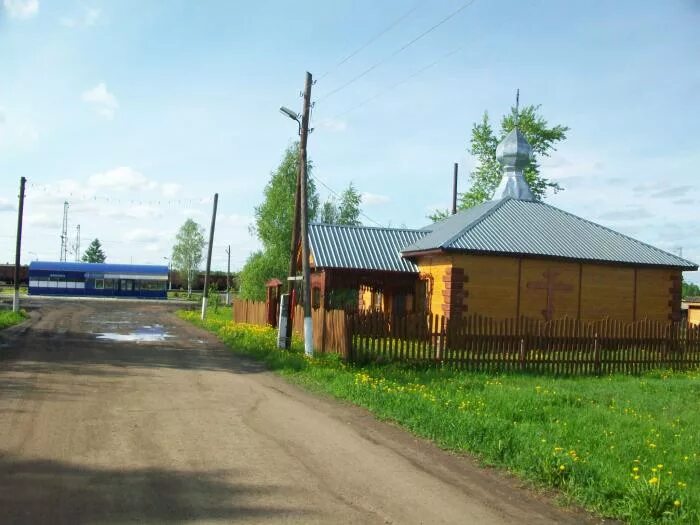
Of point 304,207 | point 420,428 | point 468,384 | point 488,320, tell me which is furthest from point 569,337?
point 420,428

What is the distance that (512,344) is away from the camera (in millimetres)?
15859

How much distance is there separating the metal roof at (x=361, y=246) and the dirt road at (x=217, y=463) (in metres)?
11.3

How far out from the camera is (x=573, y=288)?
22000 millimetres

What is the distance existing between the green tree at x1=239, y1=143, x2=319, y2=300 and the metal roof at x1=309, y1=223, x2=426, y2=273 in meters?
14.0

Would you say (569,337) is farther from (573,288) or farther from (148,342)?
(148,342)

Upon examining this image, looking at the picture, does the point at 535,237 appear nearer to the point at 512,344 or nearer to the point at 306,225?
the point at 512,344

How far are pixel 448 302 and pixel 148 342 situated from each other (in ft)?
29.8

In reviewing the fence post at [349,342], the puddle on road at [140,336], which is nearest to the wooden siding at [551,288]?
the fence post at [349,342]

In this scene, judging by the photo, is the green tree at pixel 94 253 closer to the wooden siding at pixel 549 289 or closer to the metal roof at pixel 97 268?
the metal roof at pixel 97 268

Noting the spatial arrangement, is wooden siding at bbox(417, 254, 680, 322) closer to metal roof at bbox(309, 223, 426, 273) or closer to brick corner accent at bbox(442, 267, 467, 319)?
brick corner accent at bbox(442, 267, 467, 319)

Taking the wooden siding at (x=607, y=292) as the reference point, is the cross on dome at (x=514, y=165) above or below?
above

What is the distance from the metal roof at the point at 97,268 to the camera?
2505 inches

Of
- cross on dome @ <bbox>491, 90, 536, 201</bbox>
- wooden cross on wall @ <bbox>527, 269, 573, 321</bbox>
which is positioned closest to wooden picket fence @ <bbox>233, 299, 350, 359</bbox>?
wooden cross on wall @ <bbox>527, 269, 573, 321</bbox>

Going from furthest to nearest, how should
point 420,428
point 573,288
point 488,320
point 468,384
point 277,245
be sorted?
point 277,245
point 573,288
point 488,320
point 468,384
point 420,428
